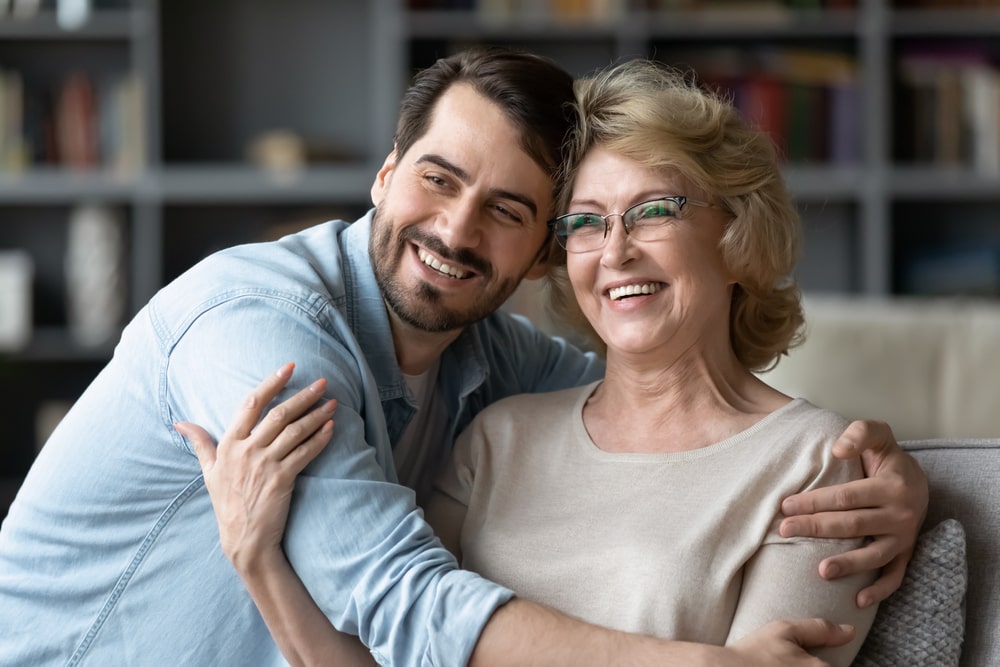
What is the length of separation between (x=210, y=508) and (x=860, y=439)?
2.77ft

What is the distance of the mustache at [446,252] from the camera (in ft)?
5.48

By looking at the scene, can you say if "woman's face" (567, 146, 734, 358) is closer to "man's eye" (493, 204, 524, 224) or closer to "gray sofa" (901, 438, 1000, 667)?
"man's eye" (493, 204, 524, 224)

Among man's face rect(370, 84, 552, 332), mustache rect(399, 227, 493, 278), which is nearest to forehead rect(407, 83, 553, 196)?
man's face rect(370, 84, 552, 332)

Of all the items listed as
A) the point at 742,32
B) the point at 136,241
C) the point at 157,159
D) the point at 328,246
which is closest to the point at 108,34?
the point at 157,159

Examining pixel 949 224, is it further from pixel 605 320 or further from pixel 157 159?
pixel 605 320

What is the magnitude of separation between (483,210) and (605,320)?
0.85ft

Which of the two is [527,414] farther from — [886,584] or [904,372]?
[904,372]

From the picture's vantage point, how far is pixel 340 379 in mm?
1412

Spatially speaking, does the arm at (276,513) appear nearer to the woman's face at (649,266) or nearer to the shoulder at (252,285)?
the shoulder at (252,285)

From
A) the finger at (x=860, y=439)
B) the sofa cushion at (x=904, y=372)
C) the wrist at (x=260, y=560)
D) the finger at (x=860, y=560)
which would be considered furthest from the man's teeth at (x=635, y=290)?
the sofa cushion at (x=904, y=372)

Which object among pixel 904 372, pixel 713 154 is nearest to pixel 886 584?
pixel 713 154

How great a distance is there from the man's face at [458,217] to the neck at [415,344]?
0.07 feet

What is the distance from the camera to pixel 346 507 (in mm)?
1320

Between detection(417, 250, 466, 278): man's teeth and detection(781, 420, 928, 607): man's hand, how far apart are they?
1.97 feet
